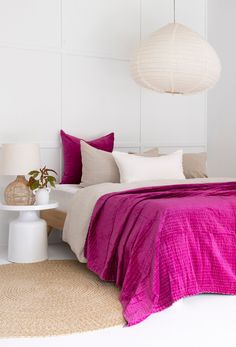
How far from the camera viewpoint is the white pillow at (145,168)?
165 inches

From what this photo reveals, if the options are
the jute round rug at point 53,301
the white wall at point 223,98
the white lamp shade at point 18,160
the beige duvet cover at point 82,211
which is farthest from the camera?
the white wall at point 223,98

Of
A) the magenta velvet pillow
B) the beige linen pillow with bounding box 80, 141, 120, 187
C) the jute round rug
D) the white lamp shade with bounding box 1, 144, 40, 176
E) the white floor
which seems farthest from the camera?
the magenta velvet pillow

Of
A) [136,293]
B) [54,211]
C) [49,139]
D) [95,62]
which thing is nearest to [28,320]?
[136,293]

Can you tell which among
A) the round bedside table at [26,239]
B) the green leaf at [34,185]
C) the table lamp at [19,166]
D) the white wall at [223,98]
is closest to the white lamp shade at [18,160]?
the table lamp at [19,166]

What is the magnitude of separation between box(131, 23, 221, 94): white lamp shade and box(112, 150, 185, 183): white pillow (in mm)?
650

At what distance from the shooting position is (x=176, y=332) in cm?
252

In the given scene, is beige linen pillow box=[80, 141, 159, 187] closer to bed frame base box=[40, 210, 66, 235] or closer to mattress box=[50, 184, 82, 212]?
mattress box=[50, 184, 82, 212]

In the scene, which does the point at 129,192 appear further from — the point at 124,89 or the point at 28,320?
the point at 124,89

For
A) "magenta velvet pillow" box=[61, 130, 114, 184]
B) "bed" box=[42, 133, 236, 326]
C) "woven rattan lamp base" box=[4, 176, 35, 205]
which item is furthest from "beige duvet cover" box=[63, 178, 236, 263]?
"magenta velvet pillow" box=[61, 130, 114, 184]

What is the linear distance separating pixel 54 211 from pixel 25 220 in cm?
39

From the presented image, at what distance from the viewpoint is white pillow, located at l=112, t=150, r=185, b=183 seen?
165 inches

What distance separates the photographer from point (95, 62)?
5.08 m

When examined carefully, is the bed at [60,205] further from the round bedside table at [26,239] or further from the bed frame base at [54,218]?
the round bedside table at [26,239]

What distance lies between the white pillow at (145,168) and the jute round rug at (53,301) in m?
0.84
